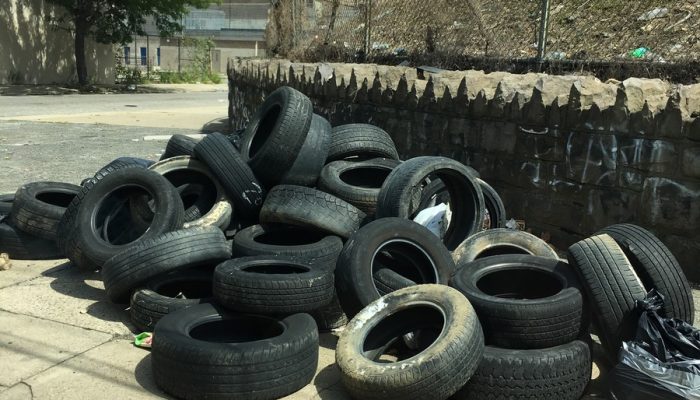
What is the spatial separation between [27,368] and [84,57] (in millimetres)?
32694

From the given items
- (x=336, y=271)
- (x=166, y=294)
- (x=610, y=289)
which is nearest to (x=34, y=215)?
(x=166, y=294)

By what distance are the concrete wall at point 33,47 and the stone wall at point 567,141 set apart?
2721 centimetres

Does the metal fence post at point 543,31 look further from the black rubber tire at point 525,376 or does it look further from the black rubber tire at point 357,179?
the black rubber tire at point 525,376

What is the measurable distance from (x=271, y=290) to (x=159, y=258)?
3.59 ft

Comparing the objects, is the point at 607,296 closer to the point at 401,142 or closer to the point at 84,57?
the point at 401,142

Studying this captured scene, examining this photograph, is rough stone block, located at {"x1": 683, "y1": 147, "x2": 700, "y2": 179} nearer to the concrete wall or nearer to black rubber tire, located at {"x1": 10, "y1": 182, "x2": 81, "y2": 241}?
black rubber tire, located at {"x1": 10, "y1": 182, "x2": 81, "y2": 241}

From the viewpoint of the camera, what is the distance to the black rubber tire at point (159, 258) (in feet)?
16.9

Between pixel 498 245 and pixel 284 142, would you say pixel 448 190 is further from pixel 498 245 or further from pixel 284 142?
pixel 284 142

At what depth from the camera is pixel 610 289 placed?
14.5ft

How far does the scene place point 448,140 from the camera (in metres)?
8.43

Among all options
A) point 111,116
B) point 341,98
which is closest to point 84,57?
point 111,116

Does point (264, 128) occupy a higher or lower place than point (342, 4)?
lower

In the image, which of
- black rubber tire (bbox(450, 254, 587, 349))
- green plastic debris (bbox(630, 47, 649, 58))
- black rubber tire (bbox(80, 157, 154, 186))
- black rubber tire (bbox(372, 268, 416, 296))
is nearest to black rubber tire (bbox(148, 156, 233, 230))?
black rubber tire (bbox(80, 157, 154, 186))

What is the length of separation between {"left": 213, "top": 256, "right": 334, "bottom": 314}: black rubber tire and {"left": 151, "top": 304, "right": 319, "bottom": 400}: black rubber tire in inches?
6.0
